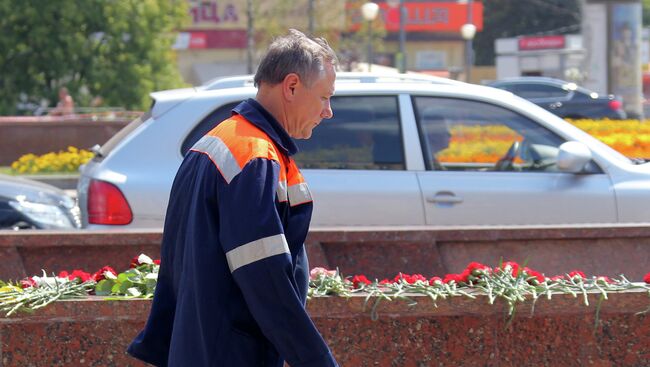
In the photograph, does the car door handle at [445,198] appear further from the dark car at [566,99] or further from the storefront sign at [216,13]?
the storefront sign at [216,13]

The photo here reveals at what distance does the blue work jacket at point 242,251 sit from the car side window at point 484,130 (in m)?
3.98

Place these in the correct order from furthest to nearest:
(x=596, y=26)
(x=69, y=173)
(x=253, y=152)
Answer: (x=596, y=26)
(x=69, y=173)
(x=253, y=152)

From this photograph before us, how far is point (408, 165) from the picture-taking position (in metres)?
6.75

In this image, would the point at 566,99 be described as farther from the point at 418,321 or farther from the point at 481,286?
the point at 418,321

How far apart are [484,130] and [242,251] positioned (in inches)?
183

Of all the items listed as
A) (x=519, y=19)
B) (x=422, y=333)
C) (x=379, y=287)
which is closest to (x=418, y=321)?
(x=422, y=333)

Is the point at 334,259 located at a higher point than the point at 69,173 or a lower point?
higher

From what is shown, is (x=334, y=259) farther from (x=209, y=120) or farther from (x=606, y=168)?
(x=606, y=168)

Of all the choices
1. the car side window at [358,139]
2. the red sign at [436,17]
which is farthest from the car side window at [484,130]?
the red sign at [436,17]

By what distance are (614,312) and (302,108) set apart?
2298mm

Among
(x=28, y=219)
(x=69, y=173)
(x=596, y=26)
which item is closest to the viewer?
(x=28, y=219)

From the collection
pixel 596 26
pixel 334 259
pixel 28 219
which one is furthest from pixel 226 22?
pixel 334 259

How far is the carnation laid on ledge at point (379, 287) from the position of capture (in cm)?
459

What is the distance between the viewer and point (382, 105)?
691 centimetres
